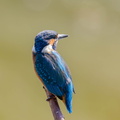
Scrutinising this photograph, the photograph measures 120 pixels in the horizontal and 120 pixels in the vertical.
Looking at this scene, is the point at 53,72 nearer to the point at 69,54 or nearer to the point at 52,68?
the point at 52,68

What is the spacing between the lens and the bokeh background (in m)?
4.99

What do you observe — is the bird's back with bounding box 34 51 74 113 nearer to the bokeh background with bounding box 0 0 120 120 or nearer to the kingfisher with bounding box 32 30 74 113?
the kingfisher with bounding box 32 30 74 113

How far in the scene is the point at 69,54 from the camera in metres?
5.80

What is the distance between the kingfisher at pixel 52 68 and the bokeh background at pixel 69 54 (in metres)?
1.80

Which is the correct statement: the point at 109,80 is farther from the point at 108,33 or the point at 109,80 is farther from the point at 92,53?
the point at 108,33

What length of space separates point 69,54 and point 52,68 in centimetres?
292

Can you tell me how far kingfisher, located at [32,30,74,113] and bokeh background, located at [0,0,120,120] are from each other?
1.80 meters

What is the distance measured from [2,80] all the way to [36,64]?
2.34m

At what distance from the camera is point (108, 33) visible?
21.7ft

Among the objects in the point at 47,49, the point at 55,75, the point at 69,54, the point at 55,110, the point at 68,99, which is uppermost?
the point at 69,54

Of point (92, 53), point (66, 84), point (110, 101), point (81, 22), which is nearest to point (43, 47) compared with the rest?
point (66, 84)

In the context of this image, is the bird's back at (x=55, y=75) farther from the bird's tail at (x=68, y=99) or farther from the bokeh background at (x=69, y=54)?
the bokeh background at (x=69, y=54)

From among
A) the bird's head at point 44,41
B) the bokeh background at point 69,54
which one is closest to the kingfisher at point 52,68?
the bird's head at point 44,41

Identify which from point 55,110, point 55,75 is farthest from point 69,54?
point 55,110
